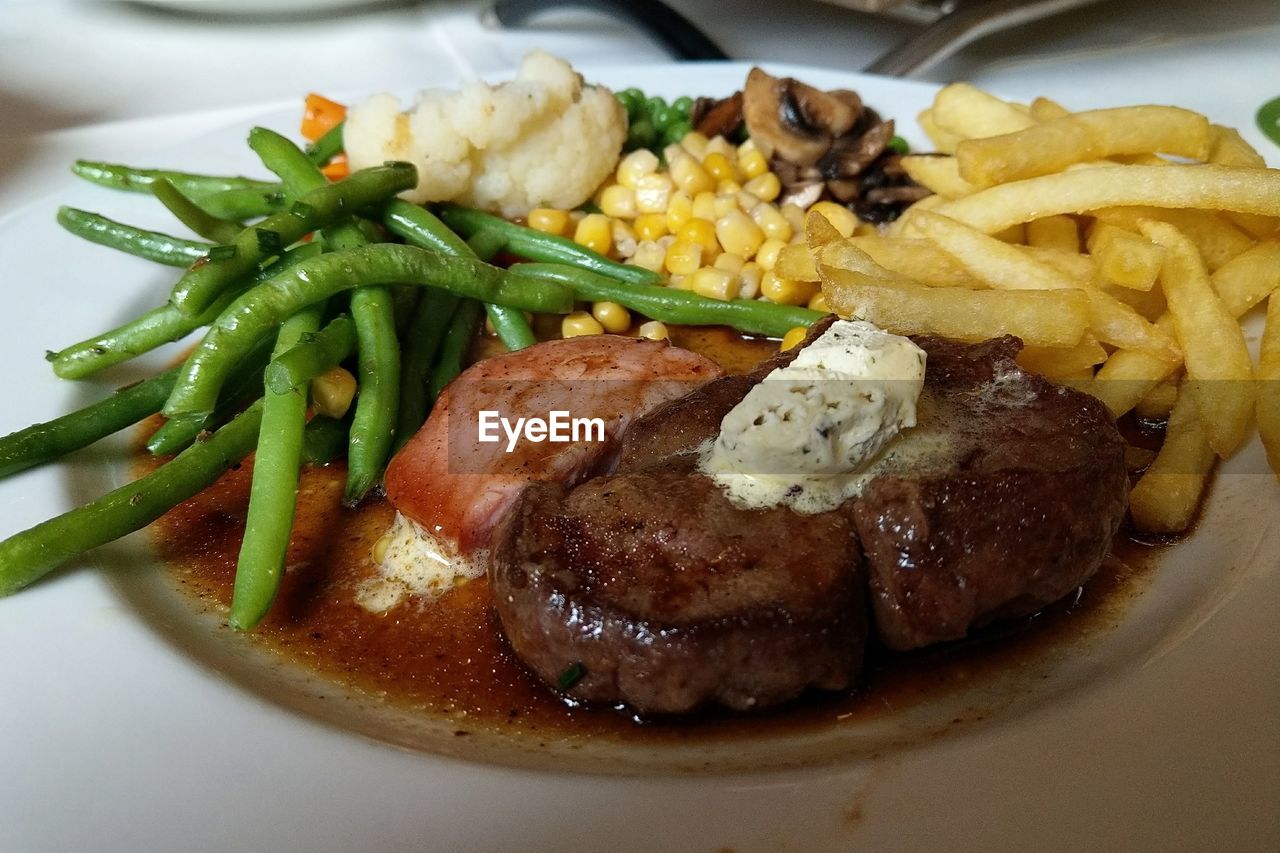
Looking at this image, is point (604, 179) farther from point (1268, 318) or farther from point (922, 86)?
point (1268, 318)

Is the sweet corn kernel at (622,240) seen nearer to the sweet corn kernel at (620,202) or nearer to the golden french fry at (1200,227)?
the sweet corn kernel at (620,202)

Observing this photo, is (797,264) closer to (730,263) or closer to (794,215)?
(730,263)

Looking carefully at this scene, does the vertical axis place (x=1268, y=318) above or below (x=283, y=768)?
above

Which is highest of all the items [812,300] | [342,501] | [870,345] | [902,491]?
[870,345]

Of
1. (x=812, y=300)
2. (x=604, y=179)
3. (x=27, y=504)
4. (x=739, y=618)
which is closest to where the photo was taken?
(x=739, y=618)

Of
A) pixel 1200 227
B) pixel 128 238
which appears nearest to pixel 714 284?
pixel 1200 227

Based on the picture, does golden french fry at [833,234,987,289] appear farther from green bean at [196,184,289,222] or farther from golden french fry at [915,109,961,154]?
green bean at [196,184,289,222]

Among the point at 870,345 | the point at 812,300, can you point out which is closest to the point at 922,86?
the point at 812,300

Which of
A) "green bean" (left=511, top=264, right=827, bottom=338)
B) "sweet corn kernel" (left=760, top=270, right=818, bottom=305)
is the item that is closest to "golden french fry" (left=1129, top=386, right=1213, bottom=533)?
"green bean" (left=511, top=264, right=827, bottom=338)

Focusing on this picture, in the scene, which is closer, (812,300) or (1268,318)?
(1268,318)
